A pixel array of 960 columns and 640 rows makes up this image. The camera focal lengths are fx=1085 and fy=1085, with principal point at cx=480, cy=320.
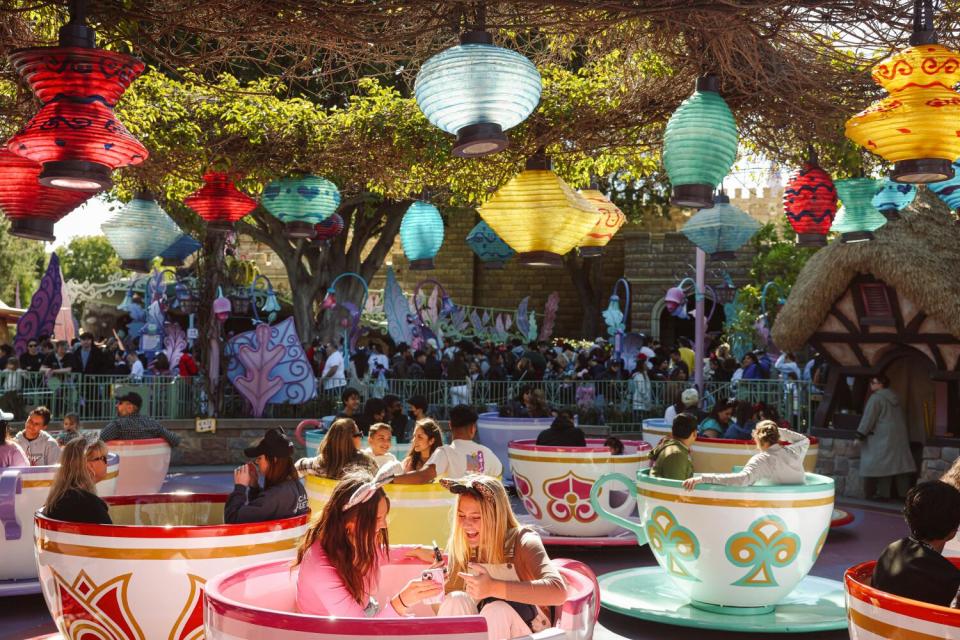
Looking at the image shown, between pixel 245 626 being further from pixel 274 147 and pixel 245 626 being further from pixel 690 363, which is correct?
pixel 690 363

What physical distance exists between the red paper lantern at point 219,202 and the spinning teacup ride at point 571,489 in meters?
2.95

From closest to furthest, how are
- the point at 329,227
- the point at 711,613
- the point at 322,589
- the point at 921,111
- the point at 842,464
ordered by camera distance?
the point at 322,589
the point at 921,111
the point at 711,613
the point at 842,464
the point at 329,227

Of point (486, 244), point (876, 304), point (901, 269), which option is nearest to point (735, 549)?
point (901, 269)

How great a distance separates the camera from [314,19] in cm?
592

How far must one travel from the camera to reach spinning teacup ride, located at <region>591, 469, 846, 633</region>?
5.69m

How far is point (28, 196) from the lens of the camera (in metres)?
6.32

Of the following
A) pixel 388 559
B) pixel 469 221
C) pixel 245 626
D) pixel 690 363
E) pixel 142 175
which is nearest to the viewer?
pixel 245 626

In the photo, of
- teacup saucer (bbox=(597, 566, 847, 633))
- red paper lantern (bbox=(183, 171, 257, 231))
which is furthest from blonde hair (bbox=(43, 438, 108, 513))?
red paper lantern (bbox=(183, 171, 257, 231))

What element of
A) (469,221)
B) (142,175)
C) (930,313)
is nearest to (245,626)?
(142,175)

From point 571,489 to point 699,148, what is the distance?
3.09m

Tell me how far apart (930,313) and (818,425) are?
81.3 inches

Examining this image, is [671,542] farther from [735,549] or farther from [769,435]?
[769,435]

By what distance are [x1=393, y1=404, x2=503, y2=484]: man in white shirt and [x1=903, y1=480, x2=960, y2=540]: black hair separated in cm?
330

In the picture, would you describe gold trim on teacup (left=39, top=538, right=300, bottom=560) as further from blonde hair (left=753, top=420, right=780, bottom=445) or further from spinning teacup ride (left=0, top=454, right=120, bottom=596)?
blonde hair (left=753, top=420, right=780, bottom=445)
